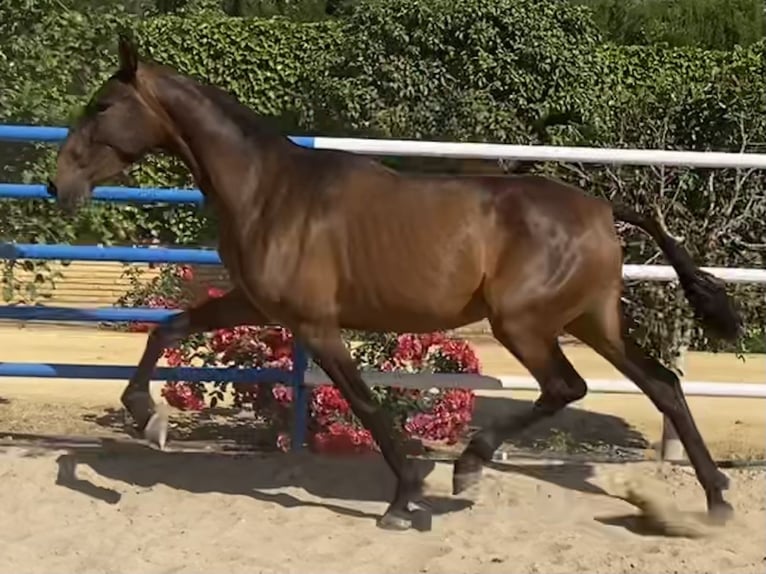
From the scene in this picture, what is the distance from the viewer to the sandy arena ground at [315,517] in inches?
169

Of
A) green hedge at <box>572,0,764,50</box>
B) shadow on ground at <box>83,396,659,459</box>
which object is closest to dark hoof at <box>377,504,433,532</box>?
shadow on ground at <box>83,396,659,459</box>

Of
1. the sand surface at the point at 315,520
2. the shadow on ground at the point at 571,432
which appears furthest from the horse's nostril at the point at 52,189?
the shadow on ground at the point at 571,432

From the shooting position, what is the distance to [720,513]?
4738 millimetres

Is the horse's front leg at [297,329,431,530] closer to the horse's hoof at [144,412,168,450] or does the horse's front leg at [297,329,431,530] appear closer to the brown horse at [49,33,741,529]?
the brown horse at [49,33,741,529]

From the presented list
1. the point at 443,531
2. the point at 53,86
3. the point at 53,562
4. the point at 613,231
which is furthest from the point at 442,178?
the point at 53,86

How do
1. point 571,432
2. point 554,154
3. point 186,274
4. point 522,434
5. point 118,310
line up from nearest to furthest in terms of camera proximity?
point 554,154 → point 118,310 → point 522,434 → point 186,274 → point 571,432

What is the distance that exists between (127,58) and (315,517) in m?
1.86

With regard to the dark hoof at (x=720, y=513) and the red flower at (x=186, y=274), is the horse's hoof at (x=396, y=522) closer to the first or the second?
the dark hoof at (x=720, y=513)

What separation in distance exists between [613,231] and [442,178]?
2.23ft

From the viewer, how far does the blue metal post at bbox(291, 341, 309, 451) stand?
550 centimetres

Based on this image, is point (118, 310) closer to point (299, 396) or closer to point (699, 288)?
point (299, 396)

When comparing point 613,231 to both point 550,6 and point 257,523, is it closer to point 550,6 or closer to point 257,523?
point 257,523

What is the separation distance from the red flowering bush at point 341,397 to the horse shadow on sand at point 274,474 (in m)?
0.23

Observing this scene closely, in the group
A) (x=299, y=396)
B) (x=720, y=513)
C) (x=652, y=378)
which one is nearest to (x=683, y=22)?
(x=299, y=396)
